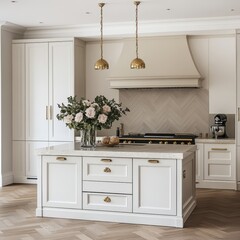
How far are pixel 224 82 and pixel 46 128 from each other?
118 inches

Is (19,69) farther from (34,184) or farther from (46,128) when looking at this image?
(34,184)

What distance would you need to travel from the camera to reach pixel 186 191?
5.37 meters

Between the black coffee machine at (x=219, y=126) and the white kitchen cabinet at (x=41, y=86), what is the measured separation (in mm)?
2290

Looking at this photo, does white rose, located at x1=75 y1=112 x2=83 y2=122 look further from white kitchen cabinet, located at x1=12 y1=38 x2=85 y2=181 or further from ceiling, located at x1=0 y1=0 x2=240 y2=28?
white kitchen cabinet, located at x1=12 y1=38 x2=85 y2=181

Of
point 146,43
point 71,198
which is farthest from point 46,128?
point 71,198

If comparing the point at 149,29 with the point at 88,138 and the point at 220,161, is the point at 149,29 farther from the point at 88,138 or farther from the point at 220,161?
the point at 88,138

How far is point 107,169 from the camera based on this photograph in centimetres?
522

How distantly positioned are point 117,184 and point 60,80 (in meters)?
3.07

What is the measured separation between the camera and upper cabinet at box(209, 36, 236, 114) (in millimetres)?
7734

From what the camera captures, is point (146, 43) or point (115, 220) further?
point (146, 43)

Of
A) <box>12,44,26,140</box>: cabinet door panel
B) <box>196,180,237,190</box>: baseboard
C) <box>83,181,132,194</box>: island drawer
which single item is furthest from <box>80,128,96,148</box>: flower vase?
<box>12,44,26,140</box>: cabinet door panel

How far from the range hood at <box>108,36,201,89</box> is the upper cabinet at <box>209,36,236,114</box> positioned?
1.20 feet

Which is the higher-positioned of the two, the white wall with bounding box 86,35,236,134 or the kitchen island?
A: the white wall with bounding box 86,35,236,134

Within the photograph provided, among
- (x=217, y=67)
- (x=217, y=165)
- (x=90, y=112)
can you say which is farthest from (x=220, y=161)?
(x=90, y=112)
